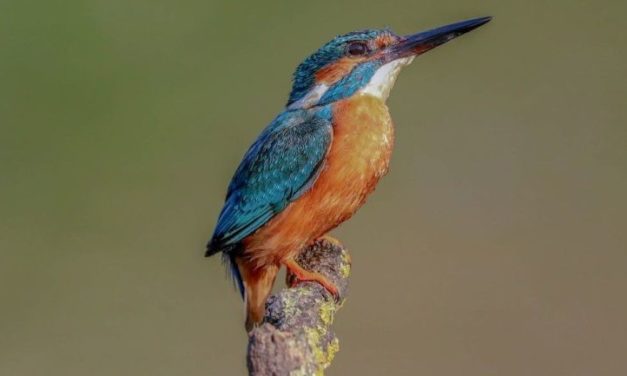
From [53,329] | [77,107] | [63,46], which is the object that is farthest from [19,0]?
[53,329]

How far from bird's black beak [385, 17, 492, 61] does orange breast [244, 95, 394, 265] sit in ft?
0.55

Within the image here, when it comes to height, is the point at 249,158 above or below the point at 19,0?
below

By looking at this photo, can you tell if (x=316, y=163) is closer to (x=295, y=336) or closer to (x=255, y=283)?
(x=255, y=283)

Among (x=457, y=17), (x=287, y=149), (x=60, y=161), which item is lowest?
(x=287, y=149)

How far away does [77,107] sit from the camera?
6.68m

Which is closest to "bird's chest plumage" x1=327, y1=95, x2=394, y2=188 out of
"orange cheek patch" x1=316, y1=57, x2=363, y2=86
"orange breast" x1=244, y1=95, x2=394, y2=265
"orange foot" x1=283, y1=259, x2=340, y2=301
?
"orange breast" x1=244, y1=95, x2=394, y2=265

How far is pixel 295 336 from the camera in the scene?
2.00 metres

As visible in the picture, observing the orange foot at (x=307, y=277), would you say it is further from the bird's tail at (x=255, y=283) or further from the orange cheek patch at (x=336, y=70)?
the orange cheek patch at (x=336, y=70)

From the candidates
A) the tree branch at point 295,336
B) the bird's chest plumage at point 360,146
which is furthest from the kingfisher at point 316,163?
the tree branch at point 295,336

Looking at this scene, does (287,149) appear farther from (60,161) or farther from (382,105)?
(60,161)

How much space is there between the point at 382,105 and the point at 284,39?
384cm

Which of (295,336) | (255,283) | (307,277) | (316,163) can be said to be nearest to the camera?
(295,336)

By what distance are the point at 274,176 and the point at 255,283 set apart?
28cm

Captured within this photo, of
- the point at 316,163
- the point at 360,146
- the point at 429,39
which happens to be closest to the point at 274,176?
the point at 316,163
